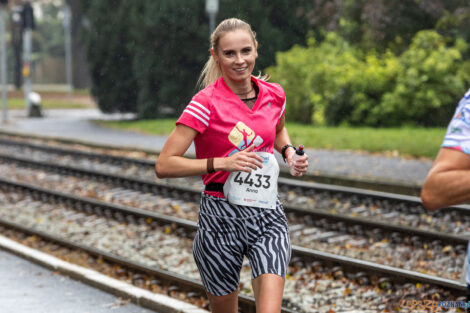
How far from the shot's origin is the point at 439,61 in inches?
789

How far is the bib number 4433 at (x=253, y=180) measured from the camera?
3.27 metres

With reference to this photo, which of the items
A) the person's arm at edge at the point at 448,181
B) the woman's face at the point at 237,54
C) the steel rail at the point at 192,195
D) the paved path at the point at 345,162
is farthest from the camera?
the paved path at the point at 345,162

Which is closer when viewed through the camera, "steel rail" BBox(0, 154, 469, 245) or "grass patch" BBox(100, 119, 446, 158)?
"steel rail" BBox(0, 154, 469, 245)

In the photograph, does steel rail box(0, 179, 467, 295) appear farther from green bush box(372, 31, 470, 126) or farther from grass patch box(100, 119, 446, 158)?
green bush box(372, 31, 470, 126)

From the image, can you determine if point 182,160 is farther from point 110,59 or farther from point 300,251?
point 110,59

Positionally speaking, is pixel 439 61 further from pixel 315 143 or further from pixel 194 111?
pixel 194 111

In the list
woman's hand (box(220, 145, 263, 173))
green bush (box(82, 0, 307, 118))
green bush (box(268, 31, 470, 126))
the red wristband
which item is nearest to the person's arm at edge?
woman's hand (box(220, 145, 263, 173))

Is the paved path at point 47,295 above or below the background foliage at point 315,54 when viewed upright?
below

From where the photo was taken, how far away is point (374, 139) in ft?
56.0

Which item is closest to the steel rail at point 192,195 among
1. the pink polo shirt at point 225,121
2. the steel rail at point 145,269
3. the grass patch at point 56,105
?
the steel rail at point 145,269

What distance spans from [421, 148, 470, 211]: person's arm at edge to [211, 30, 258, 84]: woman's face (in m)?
1.37

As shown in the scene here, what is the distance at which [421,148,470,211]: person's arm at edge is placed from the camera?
1980mm

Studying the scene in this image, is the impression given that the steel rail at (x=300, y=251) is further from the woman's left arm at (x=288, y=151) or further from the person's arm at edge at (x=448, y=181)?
the person's arm at edge at (x=448, y=181)

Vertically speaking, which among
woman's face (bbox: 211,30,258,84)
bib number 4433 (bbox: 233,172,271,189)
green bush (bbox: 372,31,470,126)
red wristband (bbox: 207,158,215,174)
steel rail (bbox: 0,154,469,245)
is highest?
woman's face (bbox: 211,30,258,84)
